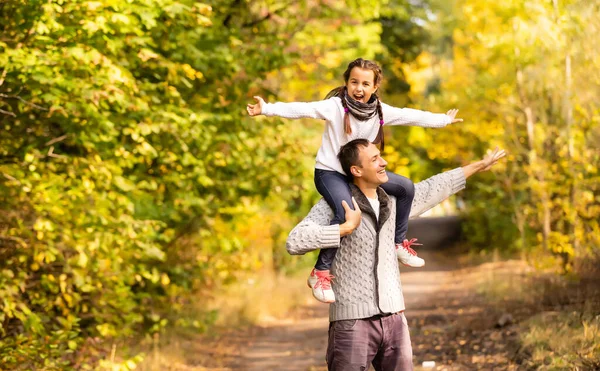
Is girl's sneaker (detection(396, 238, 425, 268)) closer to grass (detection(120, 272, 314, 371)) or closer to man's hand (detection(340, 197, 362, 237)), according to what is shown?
man's hand (detection(340, 197, 362, 237))

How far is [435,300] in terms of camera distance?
16.1m

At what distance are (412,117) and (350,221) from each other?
963 mm

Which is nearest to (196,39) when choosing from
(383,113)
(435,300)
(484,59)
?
(383,113)

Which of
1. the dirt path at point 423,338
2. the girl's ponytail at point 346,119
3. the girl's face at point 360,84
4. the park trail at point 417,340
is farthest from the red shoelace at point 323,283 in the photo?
the dirt path at point 423,338

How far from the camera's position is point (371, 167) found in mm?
4461

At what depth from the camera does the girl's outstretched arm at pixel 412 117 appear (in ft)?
16.1

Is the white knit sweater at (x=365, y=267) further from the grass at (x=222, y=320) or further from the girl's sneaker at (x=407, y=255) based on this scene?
the grass at (x=222, y=320)

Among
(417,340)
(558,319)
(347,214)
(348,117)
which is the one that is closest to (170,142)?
(417,340)

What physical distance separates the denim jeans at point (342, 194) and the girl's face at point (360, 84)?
1.38 feet

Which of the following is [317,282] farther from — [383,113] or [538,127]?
[538,127]

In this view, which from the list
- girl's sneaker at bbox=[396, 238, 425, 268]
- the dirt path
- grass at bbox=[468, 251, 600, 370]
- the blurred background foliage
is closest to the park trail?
the dirt path

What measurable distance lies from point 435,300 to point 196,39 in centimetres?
772

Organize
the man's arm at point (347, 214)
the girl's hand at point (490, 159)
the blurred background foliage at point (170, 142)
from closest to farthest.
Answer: the man's arm at point (347, 214), the girl's hand at point (490, 159), the blurred background foliage at point (170, 142)

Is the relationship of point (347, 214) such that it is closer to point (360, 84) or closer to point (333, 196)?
point (333, 196)
